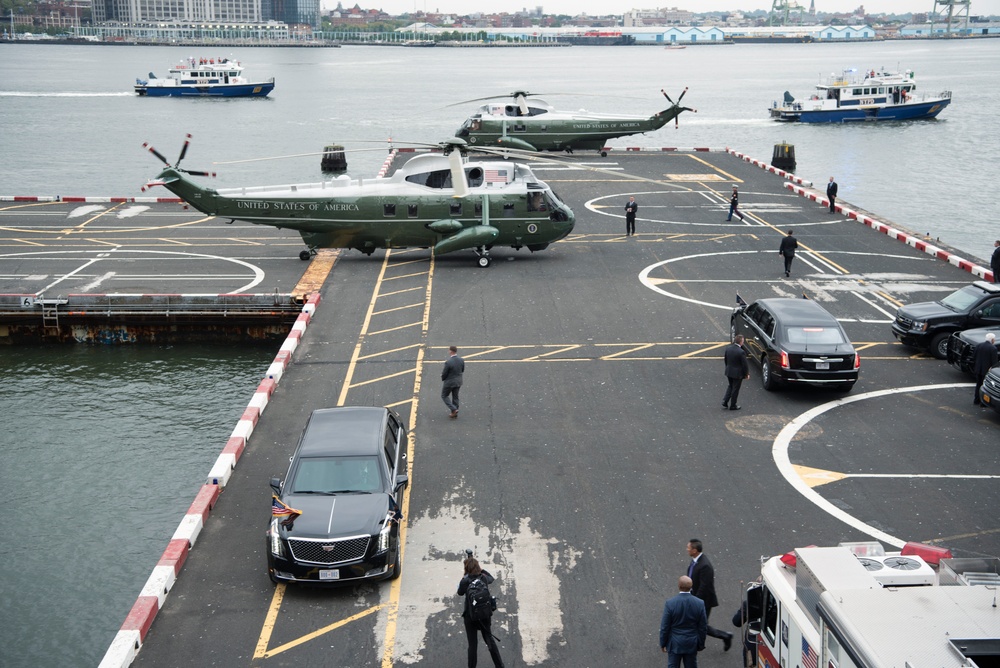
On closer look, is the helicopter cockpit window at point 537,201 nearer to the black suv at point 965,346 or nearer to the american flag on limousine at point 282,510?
the black suv at point 965,346

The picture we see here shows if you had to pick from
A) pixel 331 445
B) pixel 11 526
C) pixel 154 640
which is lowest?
pixel 11 526

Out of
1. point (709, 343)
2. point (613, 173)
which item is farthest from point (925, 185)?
point (709, 343)

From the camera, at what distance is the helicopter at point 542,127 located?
57812 mm

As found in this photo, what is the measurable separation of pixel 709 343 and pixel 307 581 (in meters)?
14.6

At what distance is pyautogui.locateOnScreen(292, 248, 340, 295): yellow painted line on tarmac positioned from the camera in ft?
101

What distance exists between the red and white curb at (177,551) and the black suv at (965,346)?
1567 cm

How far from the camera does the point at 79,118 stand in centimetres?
11369

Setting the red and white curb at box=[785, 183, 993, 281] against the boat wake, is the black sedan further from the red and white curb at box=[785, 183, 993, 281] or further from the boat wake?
the boat wake

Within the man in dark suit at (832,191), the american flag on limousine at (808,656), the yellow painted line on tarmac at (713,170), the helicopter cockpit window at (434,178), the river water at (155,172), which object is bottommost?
the river water at (155,172)

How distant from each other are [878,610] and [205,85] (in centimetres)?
13451

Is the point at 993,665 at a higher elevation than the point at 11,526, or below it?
higher

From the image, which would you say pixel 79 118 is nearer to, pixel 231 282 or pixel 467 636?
pixel 231 282

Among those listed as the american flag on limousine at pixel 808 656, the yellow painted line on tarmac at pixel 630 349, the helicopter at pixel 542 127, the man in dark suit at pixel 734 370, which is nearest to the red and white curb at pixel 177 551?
the yellow painted line on tarmac at pixel 630 349

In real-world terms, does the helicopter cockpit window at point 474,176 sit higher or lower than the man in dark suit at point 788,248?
higher
